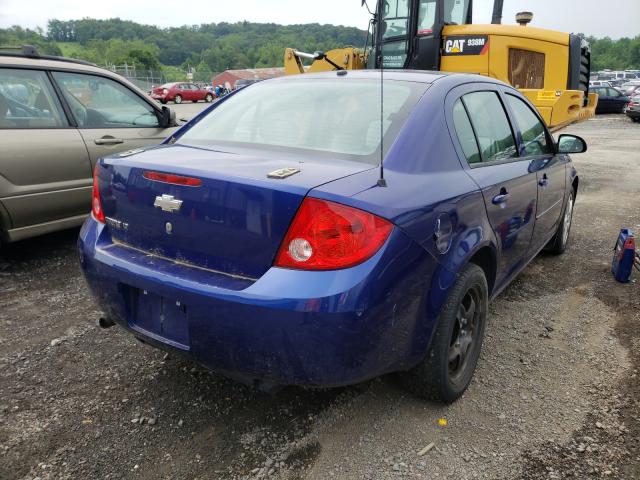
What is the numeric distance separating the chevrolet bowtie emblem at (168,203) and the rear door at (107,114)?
2.72 meters

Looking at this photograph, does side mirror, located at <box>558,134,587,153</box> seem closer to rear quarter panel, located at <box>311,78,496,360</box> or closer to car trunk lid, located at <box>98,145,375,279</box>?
rear quarter panel, located at <box>311,78,496,360</box>

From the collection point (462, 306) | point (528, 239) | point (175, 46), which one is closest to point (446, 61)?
point (528, 239)

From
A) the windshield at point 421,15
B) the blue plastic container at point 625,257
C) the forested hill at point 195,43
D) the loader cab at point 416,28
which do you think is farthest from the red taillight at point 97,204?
the forested hill at point 195,43

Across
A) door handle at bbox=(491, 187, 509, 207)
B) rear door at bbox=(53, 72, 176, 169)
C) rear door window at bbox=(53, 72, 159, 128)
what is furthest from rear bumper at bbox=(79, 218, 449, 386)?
rear door window at bbox=(53, 72, 159, 128)

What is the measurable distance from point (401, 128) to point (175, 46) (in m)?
108

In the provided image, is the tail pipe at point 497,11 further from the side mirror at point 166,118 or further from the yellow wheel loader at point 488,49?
the side mirror at point 166,118

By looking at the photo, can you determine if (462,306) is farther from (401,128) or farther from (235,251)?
(235,251)

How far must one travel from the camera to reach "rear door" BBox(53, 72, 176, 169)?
460 cm

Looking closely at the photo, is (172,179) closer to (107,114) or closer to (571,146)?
(107,114)

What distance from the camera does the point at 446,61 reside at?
859 cm

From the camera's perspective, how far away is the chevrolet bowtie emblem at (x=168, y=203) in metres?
2.15

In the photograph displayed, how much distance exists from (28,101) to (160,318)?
312 cm

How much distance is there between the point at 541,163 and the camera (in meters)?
3.63

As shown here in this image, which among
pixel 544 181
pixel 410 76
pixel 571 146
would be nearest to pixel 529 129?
pixel 544 181
